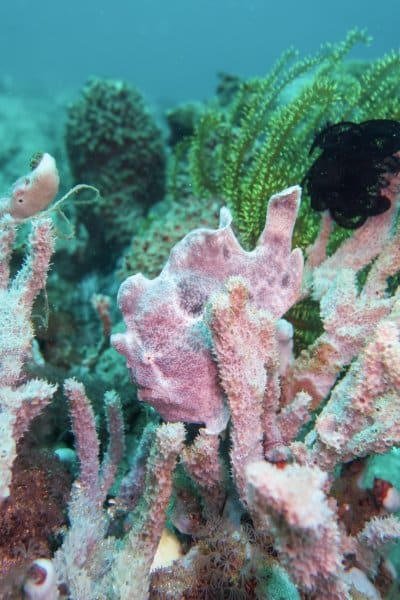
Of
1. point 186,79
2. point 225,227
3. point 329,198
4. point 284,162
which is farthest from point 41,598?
point 186,79

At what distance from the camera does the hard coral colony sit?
1.67 m

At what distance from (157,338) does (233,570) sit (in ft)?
3.43

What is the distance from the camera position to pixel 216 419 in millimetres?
1926

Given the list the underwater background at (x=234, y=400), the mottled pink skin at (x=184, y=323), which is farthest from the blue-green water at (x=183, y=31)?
the mottled pink skin at (x=184, y=323)

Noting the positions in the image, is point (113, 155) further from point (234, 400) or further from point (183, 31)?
point (183, 31)

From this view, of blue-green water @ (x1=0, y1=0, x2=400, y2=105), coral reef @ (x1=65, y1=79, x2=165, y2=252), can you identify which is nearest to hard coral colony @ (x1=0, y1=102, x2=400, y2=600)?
coral reef @ (x1=65, y1=79, x2=165, y2=252)

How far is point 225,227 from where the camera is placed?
1980 mm

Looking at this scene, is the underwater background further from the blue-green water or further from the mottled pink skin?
the blue-green water

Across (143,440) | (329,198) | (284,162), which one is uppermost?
(284,162)

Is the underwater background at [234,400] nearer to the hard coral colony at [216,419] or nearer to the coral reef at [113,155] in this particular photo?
the hard coral colony at [216,419]

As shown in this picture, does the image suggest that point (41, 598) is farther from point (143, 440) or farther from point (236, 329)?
point (236, 329)

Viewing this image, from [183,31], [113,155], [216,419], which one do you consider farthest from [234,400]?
[183,31]

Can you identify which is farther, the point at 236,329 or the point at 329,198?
the point at 329,198

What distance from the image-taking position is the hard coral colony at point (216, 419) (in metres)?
1.67
